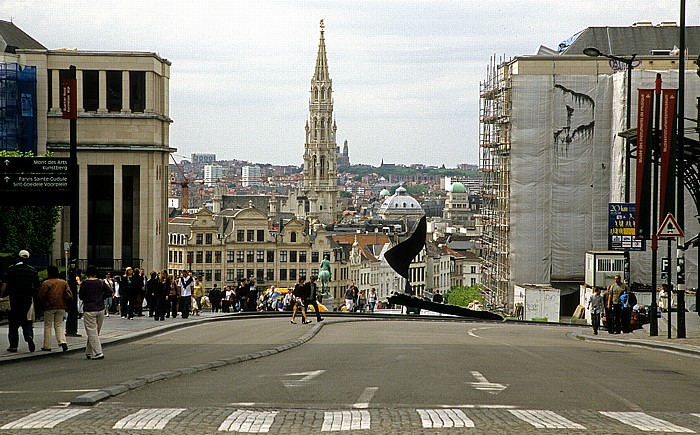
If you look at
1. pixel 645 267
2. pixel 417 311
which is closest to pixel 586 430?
pixel 417 311

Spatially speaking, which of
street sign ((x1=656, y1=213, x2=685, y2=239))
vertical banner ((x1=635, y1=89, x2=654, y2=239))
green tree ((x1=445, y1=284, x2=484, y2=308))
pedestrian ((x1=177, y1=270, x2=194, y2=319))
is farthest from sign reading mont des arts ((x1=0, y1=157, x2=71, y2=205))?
green tree ((x1=445, y1=284, x2=484, y2=308))

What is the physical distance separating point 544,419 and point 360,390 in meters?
3.11

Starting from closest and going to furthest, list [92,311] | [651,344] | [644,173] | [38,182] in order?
[92,311] → [38,182] → [651,344] → [644,173]

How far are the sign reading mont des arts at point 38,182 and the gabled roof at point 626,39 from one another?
66.8 meters

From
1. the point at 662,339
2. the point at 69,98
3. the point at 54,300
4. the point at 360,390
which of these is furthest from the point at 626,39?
the point at 360,390

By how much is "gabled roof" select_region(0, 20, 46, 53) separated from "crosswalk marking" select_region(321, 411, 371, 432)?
2772 inches

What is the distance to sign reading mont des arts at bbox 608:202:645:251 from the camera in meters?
40.8

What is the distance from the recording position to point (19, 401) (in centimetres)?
1273

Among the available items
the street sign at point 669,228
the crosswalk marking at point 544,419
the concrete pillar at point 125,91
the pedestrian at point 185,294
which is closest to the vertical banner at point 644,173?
the street sign at point 669,228

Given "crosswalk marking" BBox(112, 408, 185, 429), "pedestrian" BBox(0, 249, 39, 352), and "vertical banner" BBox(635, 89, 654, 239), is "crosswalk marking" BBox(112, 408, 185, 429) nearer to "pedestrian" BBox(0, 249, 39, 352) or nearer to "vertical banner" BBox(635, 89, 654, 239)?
"pedestrian" BBox(0, 249, 39, 352)

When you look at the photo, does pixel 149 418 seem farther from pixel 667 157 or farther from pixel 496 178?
pixel 496 178

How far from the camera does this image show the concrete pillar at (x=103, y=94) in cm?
7231

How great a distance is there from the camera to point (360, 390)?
45.2ft

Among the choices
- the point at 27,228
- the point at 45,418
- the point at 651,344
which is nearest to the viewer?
the point at 45,418
